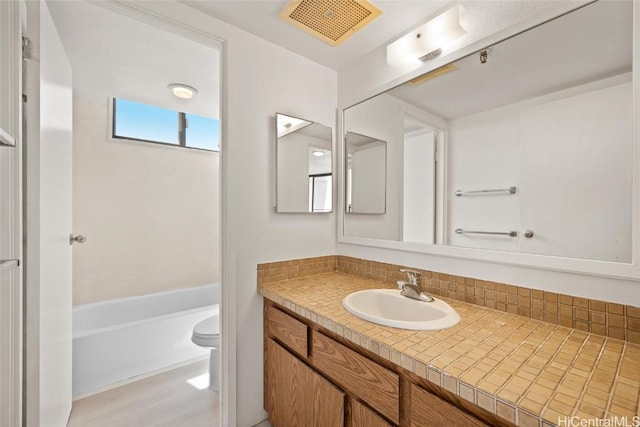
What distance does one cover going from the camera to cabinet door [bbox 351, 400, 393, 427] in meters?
0.93

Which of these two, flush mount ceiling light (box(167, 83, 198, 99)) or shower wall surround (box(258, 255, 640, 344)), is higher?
flush mount ceiling light (box(167, 83, 198, 99))

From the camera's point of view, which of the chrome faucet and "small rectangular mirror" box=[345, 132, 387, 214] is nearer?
the chrome faucet

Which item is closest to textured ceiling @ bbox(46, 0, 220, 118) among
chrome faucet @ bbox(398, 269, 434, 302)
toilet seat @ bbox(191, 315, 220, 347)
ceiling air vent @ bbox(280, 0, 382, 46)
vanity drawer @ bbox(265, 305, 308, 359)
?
ceiling air vent @ bbox(280, 0, 382, 46)

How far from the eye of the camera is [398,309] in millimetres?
1368

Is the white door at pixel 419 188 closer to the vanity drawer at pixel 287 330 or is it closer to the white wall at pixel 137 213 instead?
the vanity drawer at pixel 287 330

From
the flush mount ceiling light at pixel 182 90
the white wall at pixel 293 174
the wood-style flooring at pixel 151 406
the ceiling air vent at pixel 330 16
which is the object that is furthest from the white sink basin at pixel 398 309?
the flush mount ceiling light at pixel 182 90

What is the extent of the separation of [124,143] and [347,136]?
2242mm

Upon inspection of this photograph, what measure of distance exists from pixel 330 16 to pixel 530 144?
111 centimetres

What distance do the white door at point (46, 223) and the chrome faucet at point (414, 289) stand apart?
155cm

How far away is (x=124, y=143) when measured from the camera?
8.70 ft

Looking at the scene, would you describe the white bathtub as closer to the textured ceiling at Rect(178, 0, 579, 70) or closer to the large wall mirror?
the large wall mirror

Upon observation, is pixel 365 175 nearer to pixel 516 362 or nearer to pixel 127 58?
pixel 516 362

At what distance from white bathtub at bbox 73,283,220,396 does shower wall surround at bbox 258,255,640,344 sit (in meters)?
1.21

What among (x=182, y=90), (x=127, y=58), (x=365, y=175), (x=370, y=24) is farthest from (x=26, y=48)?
(x=365, y=175)
